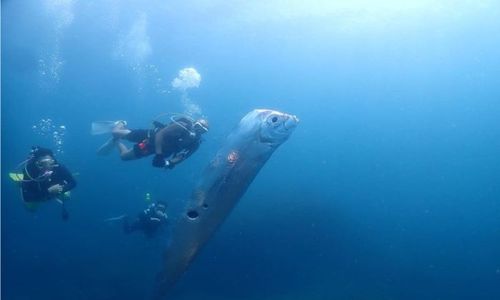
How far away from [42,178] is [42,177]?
35mm

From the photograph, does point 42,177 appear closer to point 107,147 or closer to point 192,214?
point 107,147

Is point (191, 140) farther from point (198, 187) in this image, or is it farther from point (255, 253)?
point (255, 253)

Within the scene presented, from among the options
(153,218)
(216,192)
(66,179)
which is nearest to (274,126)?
(216,192)

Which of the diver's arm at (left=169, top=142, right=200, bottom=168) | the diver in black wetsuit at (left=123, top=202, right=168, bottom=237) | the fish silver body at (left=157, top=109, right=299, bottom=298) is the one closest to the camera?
the fish silver body at (left=157, top=109, right=299, bottom=298)

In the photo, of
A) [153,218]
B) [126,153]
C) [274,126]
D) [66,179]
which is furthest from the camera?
[153,218]

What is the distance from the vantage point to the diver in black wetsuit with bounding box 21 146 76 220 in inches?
332

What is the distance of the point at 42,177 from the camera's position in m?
8.35

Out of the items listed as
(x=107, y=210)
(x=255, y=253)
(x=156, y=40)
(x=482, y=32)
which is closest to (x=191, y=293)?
(x=255, y=253)

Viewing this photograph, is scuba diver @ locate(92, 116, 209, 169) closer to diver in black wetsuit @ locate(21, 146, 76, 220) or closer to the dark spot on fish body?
the dark spot on fish body

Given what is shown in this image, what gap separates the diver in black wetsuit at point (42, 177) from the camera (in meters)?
8.43

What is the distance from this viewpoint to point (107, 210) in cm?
3012

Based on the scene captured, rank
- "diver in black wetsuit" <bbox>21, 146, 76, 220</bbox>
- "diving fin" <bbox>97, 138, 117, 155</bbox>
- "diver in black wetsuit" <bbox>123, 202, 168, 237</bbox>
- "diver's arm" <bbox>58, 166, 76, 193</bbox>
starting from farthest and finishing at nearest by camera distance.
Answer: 1. "diver in black wetsuit" <bbox>123, 202, 168, 237</bbox>
2. "diving fin" <bbox>97, 138, 117, 155</bbox>
3. "diver's arm" <bbox>58, 166, 76, 193</bbox>
4. "diver in black wetsuit" <bbox>21, 146, 76, 220</bbox>

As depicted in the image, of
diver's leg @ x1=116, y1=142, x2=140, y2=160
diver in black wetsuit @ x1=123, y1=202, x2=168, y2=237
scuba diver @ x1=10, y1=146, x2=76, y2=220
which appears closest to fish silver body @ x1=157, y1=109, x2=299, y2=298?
diver's leg @ x1=116, y1=142, x2=140, y2=160

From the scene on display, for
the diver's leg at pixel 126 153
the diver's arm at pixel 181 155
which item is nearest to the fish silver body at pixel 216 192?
the diver's arm at pixel 181 155
